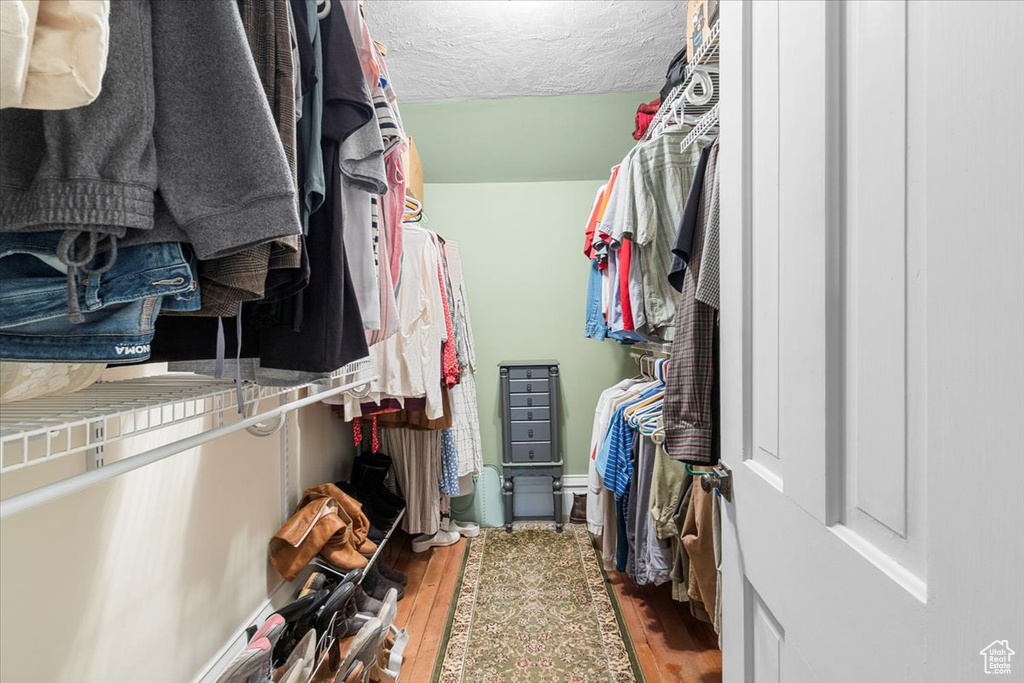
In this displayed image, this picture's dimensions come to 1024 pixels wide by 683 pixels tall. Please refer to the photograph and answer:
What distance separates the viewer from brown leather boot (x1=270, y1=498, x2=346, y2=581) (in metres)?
1.67

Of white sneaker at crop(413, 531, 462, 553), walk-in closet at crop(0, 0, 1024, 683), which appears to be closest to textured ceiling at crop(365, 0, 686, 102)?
walk-in closet at crop(0, 0, 1024, 683)

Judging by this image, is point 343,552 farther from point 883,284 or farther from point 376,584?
point 883,284

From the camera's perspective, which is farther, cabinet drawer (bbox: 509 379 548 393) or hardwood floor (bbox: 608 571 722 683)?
cabinet drawer (bbox: 509 379 548 393)

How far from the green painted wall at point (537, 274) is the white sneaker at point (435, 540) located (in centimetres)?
56

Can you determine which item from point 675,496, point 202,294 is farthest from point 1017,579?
point 675,496

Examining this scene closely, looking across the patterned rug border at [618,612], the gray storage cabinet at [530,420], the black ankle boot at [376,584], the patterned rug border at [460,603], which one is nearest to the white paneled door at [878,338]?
the patterned rug border at [618,612]

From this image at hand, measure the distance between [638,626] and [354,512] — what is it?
1.20 m

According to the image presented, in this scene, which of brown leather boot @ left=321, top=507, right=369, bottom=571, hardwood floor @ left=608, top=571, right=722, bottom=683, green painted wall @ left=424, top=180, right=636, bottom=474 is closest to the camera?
hardwood floor @ left=608, top=571, right=722, bottom=683

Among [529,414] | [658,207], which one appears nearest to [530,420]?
[529,414]

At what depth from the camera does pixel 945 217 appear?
1.16 feet

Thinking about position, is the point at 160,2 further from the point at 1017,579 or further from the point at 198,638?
the point at 198,638

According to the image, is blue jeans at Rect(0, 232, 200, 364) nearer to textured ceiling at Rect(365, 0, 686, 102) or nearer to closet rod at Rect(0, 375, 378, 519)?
closet rod at Rect(0, 375, 378, 519)

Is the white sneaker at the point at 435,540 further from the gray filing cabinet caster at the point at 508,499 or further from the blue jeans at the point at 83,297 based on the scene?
the blue jeans at the point at 83,297

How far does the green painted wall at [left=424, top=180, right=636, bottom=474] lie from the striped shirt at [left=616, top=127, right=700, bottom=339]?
4.79 feet
